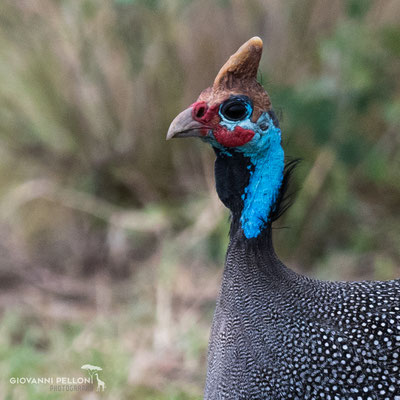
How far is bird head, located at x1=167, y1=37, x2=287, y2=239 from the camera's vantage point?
1876 mm

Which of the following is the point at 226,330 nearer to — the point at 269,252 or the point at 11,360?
the point at 269,252

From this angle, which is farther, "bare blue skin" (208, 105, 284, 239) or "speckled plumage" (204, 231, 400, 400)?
"bare blue skin" (208, 105, 284, 239)

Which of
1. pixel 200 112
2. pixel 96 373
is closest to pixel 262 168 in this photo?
pixel 200 112

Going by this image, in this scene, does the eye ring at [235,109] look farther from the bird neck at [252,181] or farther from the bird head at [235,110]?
the bird neck at [252,181]

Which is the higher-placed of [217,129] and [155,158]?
[155,158]

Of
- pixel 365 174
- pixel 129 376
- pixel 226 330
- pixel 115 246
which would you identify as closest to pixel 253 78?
pixel 226 330

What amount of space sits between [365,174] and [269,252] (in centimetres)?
249

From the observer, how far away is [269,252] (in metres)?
1.97

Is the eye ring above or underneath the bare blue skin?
above

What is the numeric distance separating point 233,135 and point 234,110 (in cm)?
8

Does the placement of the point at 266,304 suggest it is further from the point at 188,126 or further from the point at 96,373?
the point at 96,373

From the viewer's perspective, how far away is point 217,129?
1883 millimetres

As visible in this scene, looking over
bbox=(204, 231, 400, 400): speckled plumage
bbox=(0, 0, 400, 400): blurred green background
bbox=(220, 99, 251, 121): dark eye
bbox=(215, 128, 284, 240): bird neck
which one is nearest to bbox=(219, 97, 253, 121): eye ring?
bbox=(220, 99, 251, 121): dark eye

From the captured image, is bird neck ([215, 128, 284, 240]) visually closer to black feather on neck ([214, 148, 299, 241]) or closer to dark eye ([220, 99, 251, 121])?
black feather on neck ([214, 148, 299, 241])
